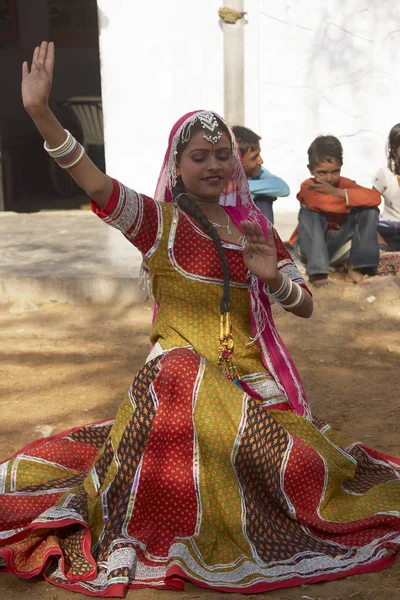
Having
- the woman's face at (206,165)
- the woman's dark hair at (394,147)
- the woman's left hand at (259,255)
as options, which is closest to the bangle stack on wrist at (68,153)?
the woman's face at (206,165)

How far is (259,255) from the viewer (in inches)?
125

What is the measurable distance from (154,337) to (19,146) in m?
Result: 8.63

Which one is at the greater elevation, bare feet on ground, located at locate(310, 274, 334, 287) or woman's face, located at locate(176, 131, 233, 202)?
woman's face, located at locate(176, 131, 233, 202)

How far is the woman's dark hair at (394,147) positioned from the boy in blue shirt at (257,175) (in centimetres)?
94

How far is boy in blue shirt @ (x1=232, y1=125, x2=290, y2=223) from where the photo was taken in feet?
20.8

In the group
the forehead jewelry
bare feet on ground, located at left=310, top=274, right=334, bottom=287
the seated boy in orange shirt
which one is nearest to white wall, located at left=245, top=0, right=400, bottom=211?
the seated boy in orange shirt

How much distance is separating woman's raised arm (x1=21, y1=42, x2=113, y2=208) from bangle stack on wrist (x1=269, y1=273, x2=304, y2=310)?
728mm

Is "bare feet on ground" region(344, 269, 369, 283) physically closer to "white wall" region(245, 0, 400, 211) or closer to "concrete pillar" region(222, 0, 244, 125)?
"white wall" region(245, 0, 400, 211)

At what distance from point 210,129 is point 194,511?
140 centimetres

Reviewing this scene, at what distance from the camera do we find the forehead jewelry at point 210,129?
3340 mm

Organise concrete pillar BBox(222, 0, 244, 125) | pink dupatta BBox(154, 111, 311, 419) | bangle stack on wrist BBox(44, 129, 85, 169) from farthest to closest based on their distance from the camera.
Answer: concrete pillar BBox(222, 0, 244, 125)
pink dupatta BBox(154, 111, 311, 419)
bangle stack on wrist BBox(44, 129, 85, 169)

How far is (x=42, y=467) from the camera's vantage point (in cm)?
354

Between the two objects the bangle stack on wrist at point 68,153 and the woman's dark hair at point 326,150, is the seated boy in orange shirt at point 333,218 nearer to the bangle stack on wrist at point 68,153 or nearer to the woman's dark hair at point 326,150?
the woman's dark hair at point 326,150

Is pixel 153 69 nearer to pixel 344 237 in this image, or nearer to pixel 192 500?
pixel 344 237
